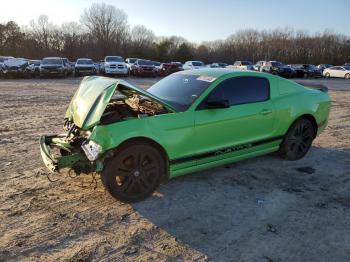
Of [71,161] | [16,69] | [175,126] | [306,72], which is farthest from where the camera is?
[306,72]

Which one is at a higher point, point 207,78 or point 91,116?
point 207,78

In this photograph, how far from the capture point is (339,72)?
40.8 meters

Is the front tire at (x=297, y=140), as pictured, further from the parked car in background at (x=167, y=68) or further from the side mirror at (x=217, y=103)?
the parked car in background at (x=167, y=68)

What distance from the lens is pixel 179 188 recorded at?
488cm

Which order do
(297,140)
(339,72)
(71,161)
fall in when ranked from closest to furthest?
(71,161), (297,140), (339,72)

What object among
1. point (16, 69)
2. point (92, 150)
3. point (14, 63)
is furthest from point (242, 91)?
point (14, 63)

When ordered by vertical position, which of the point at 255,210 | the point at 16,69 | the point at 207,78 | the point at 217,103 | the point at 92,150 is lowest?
the point at 255,210

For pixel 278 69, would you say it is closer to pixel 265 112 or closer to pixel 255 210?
pixel 265 112

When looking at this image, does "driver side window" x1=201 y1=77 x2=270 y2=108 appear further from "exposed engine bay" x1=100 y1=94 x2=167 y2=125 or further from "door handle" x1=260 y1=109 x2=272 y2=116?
"exposed engine bay" x1=100 y1=94 x2=167 y2=125

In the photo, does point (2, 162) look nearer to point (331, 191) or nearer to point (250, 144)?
point (250, 144)

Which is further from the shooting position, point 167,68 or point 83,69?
point 167,68

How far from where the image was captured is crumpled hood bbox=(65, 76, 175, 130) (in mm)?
4398

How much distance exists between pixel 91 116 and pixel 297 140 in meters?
3.71

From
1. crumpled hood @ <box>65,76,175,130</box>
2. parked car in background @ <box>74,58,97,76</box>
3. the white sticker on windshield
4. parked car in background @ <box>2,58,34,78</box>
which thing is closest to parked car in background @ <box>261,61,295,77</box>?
parked car in background @ <box>74,58,97,76</box>
